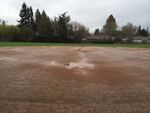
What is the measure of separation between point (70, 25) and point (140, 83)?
55341 millimetres

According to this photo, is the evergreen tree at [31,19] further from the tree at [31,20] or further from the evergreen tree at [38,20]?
the evergreen tree at [38,20]

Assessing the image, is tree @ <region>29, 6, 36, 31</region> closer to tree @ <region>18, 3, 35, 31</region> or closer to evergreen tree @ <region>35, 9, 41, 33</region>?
tree @ <region>18, 3, 35, 31</region>

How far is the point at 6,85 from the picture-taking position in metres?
6.51

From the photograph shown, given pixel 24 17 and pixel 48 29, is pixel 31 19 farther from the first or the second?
pixel 48 29

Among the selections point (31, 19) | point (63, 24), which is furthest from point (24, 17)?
point (63, 24)

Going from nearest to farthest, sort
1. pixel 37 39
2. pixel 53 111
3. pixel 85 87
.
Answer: pixel 53 111 → pixel 85 87 → pixel 37 39

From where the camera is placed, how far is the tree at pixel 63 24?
56.0 metres

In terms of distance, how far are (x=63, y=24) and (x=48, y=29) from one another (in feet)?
13.6

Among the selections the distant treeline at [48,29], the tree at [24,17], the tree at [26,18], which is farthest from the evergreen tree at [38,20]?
the tree at [24,17]

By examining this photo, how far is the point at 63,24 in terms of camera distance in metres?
57.2

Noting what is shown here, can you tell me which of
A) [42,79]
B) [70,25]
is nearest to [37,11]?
[70,25]

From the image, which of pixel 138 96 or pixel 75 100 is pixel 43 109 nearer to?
pixel 75 100

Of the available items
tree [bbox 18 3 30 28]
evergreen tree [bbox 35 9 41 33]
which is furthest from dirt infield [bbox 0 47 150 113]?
tree [bbox 18 3 30 28]

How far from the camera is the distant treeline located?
53.4m
